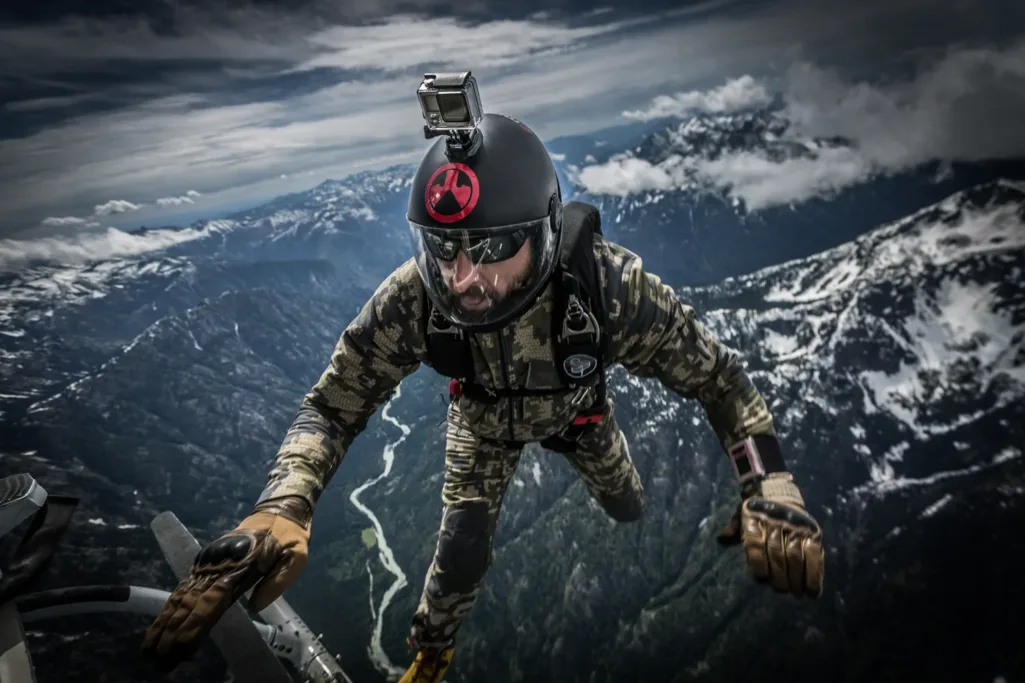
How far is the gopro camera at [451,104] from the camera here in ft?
11.2

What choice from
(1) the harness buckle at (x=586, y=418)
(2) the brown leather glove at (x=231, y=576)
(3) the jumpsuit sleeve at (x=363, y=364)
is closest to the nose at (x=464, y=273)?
(3) the jumpsuit sleeve at (x=363, y=364)

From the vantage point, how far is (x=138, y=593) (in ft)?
25.9

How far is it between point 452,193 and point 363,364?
1.61 m

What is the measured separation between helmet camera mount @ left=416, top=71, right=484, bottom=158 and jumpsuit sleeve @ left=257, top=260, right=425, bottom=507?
3.71 ft

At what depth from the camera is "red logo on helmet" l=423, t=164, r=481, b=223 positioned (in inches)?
138

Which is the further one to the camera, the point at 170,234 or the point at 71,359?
the point at 170,234

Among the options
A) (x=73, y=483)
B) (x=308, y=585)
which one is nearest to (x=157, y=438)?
(x=73, y=483)

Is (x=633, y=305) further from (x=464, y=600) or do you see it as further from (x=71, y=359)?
(x=71, y=359)

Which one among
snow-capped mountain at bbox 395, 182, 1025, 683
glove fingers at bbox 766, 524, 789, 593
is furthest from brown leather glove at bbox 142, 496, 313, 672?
snow-capped mountain at bbox 395, 182, 1025, 683

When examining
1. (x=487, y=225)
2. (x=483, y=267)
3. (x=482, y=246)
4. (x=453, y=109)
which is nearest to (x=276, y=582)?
(x=483, y=267)

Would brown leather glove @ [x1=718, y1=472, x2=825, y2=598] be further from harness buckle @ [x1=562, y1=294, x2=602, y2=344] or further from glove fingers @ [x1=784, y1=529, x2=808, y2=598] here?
harness buckle @ [x1=562, y1=294, x2=602, y2=344]

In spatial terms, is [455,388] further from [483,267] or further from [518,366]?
[483,267]

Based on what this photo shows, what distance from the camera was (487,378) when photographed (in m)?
4.52

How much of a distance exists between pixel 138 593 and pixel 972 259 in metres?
212
